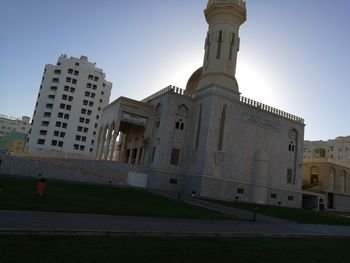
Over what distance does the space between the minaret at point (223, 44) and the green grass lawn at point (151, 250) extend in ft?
87.6

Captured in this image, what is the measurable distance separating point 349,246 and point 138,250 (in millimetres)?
8937

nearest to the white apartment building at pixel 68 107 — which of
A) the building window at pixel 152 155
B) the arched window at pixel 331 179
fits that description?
the building window at pixel 152 155

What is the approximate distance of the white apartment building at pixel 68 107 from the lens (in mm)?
64625

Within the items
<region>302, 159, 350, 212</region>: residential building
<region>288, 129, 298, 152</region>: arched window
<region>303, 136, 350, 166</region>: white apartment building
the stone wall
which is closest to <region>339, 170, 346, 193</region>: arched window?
<region>302, 159, 350, 212</region>: residential building

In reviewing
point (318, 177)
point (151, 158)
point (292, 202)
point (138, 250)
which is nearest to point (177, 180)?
point (151, 158)

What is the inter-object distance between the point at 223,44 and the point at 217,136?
38.1 ft

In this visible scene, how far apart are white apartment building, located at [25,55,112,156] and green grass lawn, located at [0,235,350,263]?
6078 centimetres

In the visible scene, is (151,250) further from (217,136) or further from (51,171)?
(217,136)

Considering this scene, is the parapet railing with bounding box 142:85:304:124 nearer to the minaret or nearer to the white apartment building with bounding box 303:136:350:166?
the minaret

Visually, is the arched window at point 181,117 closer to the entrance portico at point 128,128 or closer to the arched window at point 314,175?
the entrance portico at point 128,128

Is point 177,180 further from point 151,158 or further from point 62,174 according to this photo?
point 62,174

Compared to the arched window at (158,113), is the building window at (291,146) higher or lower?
lower

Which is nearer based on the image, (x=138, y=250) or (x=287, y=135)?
(x=138, y=250)

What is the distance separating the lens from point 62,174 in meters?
28.7
